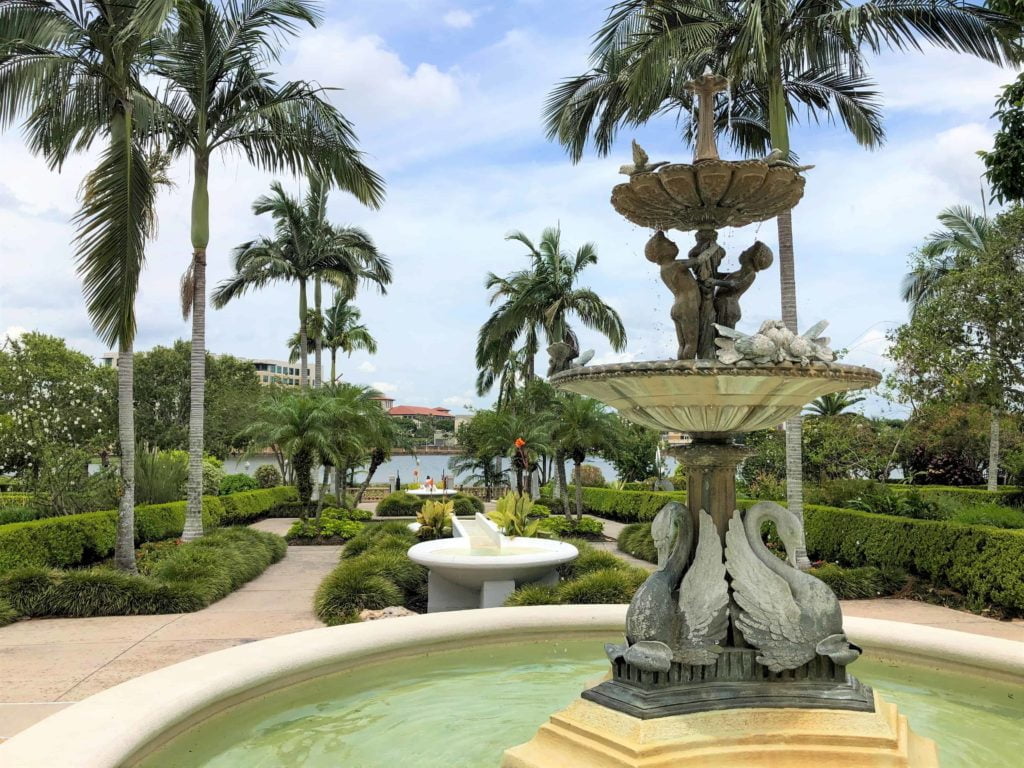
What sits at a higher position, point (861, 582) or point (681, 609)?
point (681, 609)

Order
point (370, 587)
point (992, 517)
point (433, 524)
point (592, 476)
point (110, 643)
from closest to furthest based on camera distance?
point (110, 643) → point (370, 587) → point (992, 517) → point (433, 524) → point (592, 476)

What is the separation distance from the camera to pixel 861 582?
11031mm

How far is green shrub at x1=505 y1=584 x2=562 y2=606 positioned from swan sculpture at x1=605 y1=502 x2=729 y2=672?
4.30 meters

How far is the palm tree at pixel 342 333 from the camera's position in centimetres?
4275

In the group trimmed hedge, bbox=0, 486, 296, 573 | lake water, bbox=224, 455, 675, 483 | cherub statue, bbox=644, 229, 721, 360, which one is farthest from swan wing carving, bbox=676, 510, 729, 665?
lake water, bbox=224, 455, 675, 483

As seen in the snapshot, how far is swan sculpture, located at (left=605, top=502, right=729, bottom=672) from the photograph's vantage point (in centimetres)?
424

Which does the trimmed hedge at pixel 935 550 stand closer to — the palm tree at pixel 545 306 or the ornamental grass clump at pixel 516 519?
the ornamental grass clump at pixel 516 519

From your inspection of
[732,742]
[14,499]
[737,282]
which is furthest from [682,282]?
[14,499]

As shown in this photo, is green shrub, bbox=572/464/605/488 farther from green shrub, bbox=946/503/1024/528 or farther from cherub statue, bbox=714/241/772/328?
cherub statue, bbox=714/241/772/328

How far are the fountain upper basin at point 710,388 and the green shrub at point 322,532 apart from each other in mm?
16204

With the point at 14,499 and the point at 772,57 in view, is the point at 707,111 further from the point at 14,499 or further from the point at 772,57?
the point at 14,499

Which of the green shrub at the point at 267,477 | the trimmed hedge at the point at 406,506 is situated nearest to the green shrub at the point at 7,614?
the trimmed hedge at the point at 406,506

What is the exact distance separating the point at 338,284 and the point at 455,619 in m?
27.8

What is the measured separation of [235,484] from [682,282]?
2548 cm
